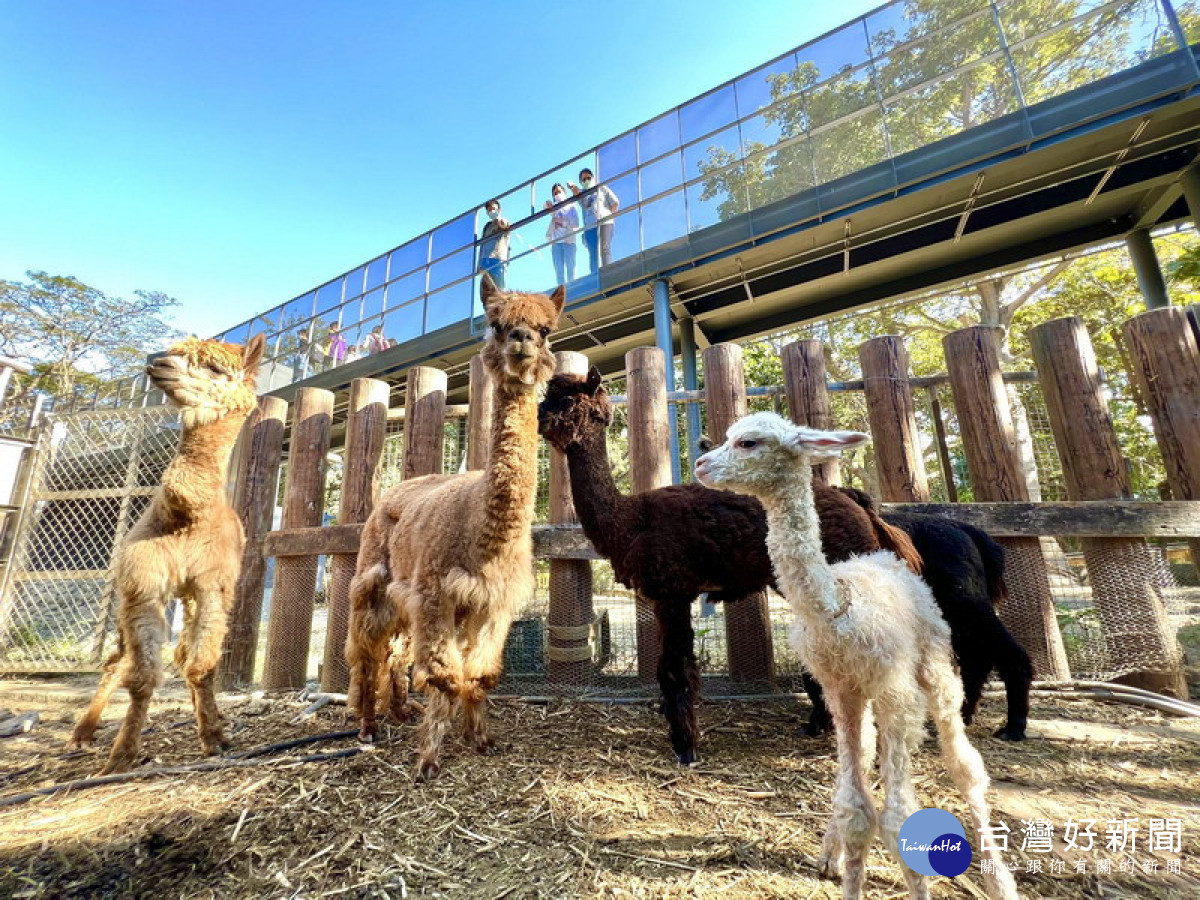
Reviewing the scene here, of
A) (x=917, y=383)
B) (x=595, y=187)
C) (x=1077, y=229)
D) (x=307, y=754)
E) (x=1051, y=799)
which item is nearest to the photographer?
(x=1051, y=799)

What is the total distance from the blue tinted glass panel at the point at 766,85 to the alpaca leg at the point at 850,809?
12349mm

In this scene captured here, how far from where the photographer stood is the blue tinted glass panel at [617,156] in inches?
483

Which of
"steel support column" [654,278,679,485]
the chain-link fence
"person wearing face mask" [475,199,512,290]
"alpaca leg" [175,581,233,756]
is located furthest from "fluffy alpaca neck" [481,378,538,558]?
"person wearing face mask" [475,199,512,290]

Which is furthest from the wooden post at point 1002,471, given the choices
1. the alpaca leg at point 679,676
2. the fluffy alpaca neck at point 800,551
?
the fluffy alpaca neck at point 800,551

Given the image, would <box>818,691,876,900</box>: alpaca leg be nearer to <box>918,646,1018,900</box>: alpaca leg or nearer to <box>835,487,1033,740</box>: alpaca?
<box>918,646,1018,900</box>: alpaca leg

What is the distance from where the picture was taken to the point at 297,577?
16.1ft

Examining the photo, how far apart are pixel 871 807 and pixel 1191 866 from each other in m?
1.36

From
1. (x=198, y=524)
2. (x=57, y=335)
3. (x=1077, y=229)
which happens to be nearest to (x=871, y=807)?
(x=198, y=524)

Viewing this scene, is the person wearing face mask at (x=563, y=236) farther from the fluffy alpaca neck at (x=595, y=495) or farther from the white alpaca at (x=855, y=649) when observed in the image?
the white alpaca at (x=855, y=649)

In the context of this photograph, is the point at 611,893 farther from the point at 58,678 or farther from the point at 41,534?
the point at 41,534

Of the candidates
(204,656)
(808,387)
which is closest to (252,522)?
(204,656)

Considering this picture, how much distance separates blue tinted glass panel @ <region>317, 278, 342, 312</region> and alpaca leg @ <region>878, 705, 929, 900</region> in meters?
18.8

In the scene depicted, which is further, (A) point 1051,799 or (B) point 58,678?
(B) point 58,678

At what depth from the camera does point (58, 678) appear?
19.8 ft
